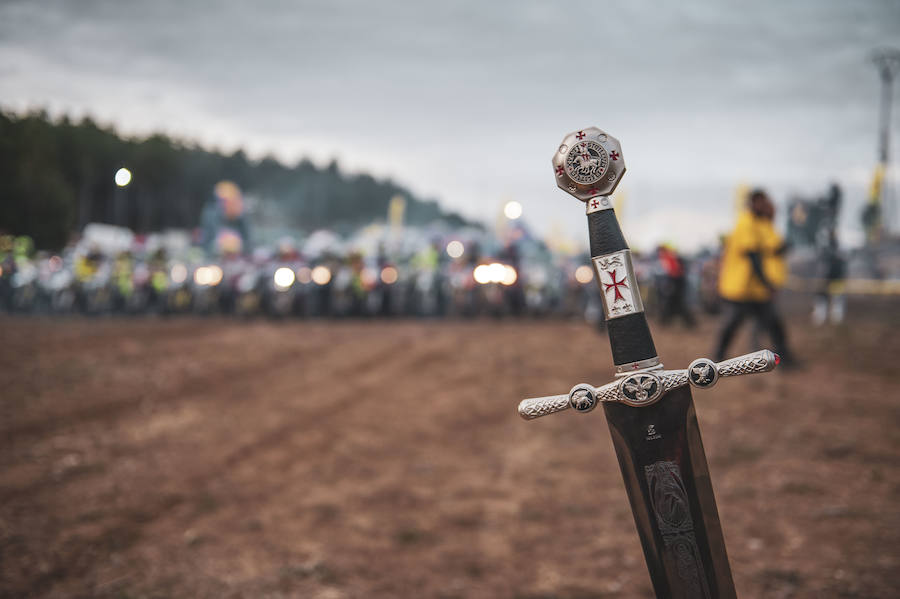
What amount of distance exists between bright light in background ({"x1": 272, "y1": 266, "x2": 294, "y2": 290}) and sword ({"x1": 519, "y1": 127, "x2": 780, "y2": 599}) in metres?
14.6

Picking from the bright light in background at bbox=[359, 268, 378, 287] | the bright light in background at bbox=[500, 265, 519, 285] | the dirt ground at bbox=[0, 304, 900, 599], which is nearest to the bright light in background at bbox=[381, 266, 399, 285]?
the bright light in background at bbox=[359, 268, 378, 287]

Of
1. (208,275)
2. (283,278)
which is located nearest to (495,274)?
(283,278)

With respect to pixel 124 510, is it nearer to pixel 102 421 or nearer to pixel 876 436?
pixel 102 421

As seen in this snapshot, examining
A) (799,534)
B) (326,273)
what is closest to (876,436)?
(799,534)

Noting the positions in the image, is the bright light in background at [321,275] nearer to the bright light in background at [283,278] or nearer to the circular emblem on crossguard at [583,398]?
the bright light in background at [283,278]

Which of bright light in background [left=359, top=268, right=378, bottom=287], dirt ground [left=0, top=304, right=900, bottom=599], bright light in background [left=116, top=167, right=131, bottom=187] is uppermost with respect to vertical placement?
bright light in background [left=359, top=268, right=378, bottom=287]

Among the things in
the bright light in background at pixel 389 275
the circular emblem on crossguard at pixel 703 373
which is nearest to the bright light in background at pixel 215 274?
the bright light in background at pixel 389 275

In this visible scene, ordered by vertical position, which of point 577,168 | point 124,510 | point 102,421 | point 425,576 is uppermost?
point 577,168

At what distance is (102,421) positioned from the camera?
6.47 meters

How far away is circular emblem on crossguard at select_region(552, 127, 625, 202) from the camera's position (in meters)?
1.23

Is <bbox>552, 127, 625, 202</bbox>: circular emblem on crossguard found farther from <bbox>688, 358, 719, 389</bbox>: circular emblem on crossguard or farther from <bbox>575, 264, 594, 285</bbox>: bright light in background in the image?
<bbox>575, 264, 594, 285</bbox>: bright light in background

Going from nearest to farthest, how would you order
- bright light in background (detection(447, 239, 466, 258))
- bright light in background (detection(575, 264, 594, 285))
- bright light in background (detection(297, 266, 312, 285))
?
bright light in background (detection(575, 264, 594, 285))
bright light in background (detection(297, 266, 312, 285))
bright light in background (detection(447, 239, 466, 258))

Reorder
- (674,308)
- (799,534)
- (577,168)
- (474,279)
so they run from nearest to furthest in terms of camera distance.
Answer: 1. (577,168)
2. (799,534)
3. (674,308)
4. (474,279)

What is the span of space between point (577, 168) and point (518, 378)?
7310 mm
